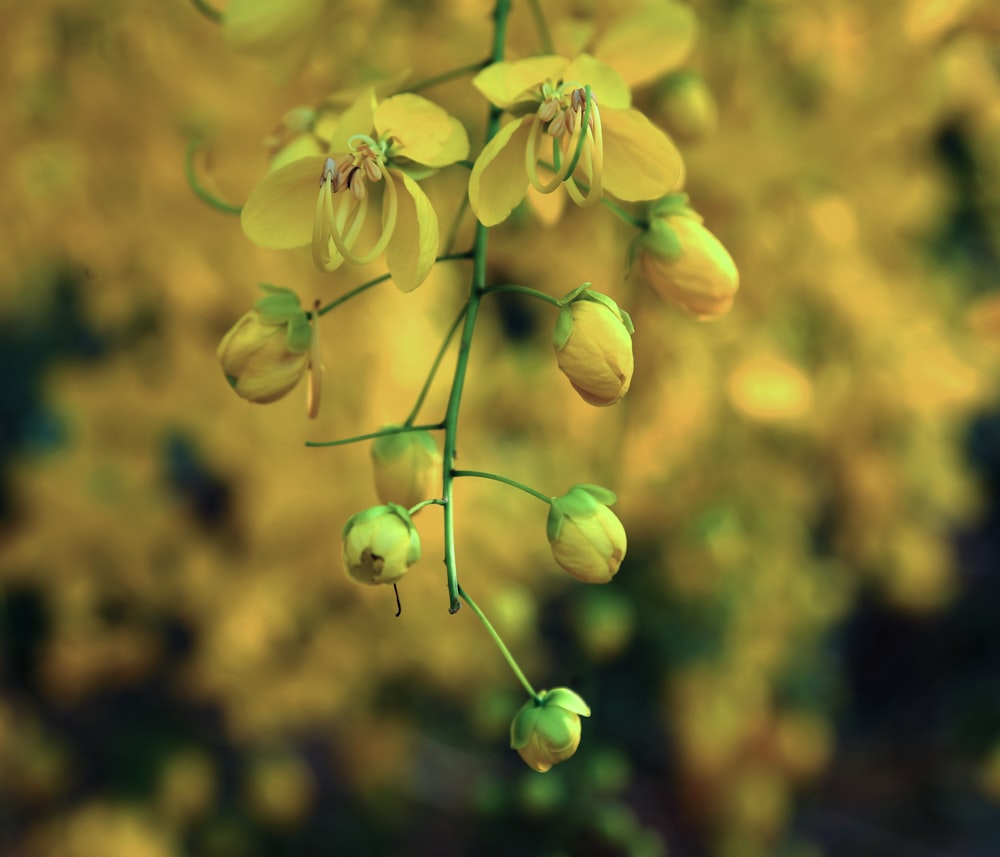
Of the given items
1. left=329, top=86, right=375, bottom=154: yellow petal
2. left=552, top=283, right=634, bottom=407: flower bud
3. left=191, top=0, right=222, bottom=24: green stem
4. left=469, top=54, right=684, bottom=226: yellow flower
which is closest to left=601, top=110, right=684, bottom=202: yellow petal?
left=469, top=54, right=684, bottom=226: yellow flower

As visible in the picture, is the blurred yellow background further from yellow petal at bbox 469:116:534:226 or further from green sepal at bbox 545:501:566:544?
green sepal at bbox 545:501:566:544

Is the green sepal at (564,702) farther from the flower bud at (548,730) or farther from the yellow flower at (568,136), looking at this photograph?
the yellow flower at (568,136)

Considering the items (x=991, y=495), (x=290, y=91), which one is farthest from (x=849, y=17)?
(x=991, y=495)

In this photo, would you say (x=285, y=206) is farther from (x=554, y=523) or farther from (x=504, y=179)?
(x=554, y=523)

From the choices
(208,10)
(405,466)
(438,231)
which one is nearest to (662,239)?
(438,231)

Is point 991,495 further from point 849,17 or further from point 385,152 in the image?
point 385,152

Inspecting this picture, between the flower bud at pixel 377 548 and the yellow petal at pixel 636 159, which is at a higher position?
the yellow petal at pixel 636 159

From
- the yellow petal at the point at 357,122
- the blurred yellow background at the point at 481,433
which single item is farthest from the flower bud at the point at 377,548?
the blurred yellow background at the point at 481,433
